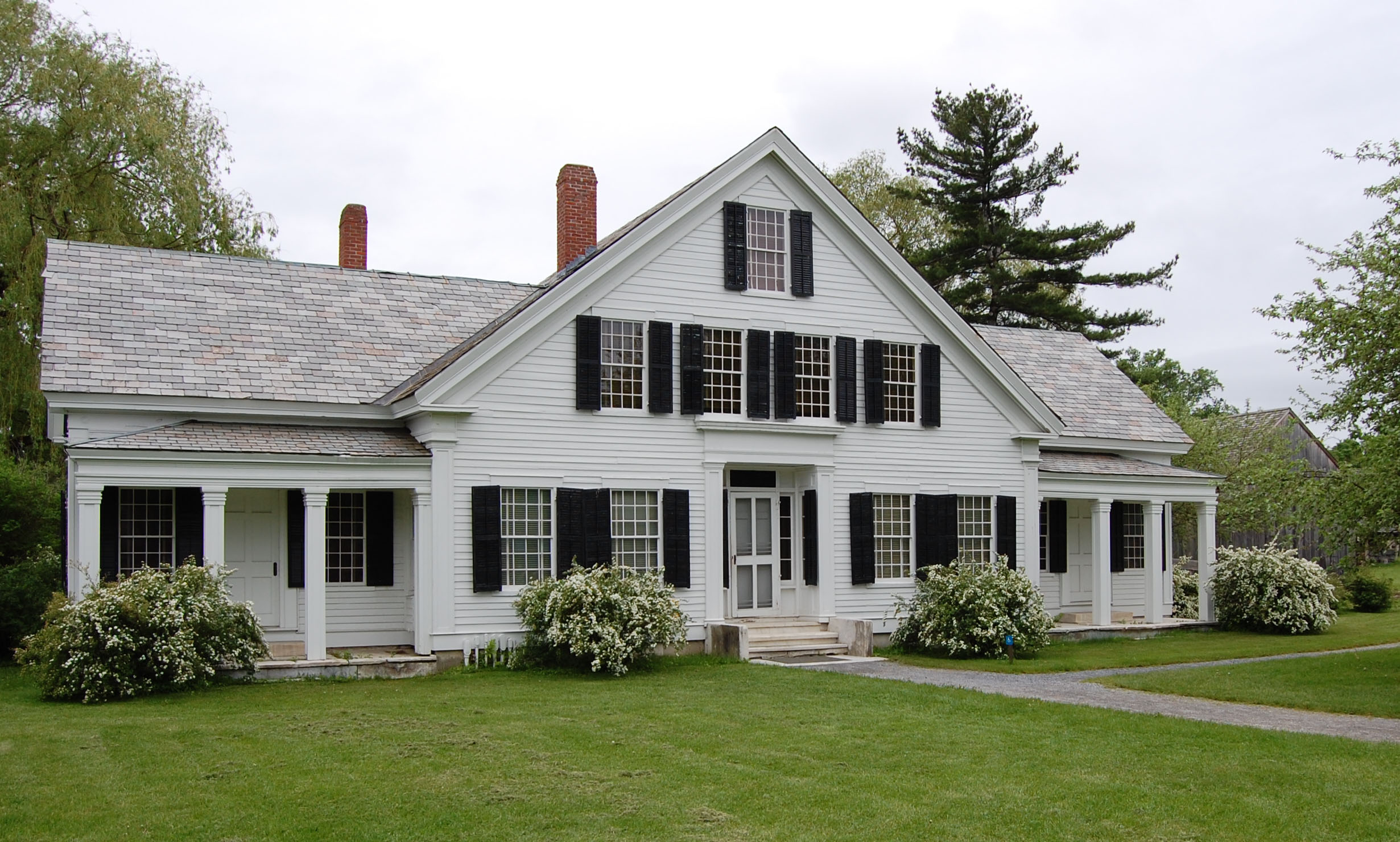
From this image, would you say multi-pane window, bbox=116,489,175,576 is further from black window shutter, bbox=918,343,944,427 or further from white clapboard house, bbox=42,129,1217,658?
black window shutter, bbox=918,343,944,427

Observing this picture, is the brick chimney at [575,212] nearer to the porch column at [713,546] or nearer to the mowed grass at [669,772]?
the porch column at [713,546]

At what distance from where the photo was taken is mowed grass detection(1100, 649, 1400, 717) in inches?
562

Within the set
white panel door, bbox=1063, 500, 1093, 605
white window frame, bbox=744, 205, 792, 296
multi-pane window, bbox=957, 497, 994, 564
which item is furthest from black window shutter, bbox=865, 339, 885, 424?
white panel door, bbox=1063, 500, 1093, 605

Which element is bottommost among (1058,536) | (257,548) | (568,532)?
(1058,536)

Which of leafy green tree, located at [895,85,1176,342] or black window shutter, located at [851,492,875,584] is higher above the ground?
leafy green tree, located at [895,85,1176,342]

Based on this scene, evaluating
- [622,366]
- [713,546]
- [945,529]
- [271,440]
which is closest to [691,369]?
[622,366]

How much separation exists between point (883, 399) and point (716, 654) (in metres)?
5.35

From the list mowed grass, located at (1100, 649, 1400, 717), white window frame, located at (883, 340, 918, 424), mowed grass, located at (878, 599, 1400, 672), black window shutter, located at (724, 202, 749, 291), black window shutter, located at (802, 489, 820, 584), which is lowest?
mowed grass, located at (878, 599, 1400, 672)

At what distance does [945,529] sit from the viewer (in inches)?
827

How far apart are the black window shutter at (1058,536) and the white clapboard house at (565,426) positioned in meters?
1.57

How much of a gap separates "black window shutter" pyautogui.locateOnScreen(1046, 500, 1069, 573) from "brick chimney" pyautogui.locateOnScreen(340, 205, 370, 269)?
575 inches

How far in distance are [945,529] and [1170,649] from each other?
423cm

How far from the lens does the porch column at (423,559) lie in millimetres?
17266

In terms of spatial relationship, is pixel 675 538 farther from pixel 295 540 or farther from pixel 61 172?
pixel 61 172
